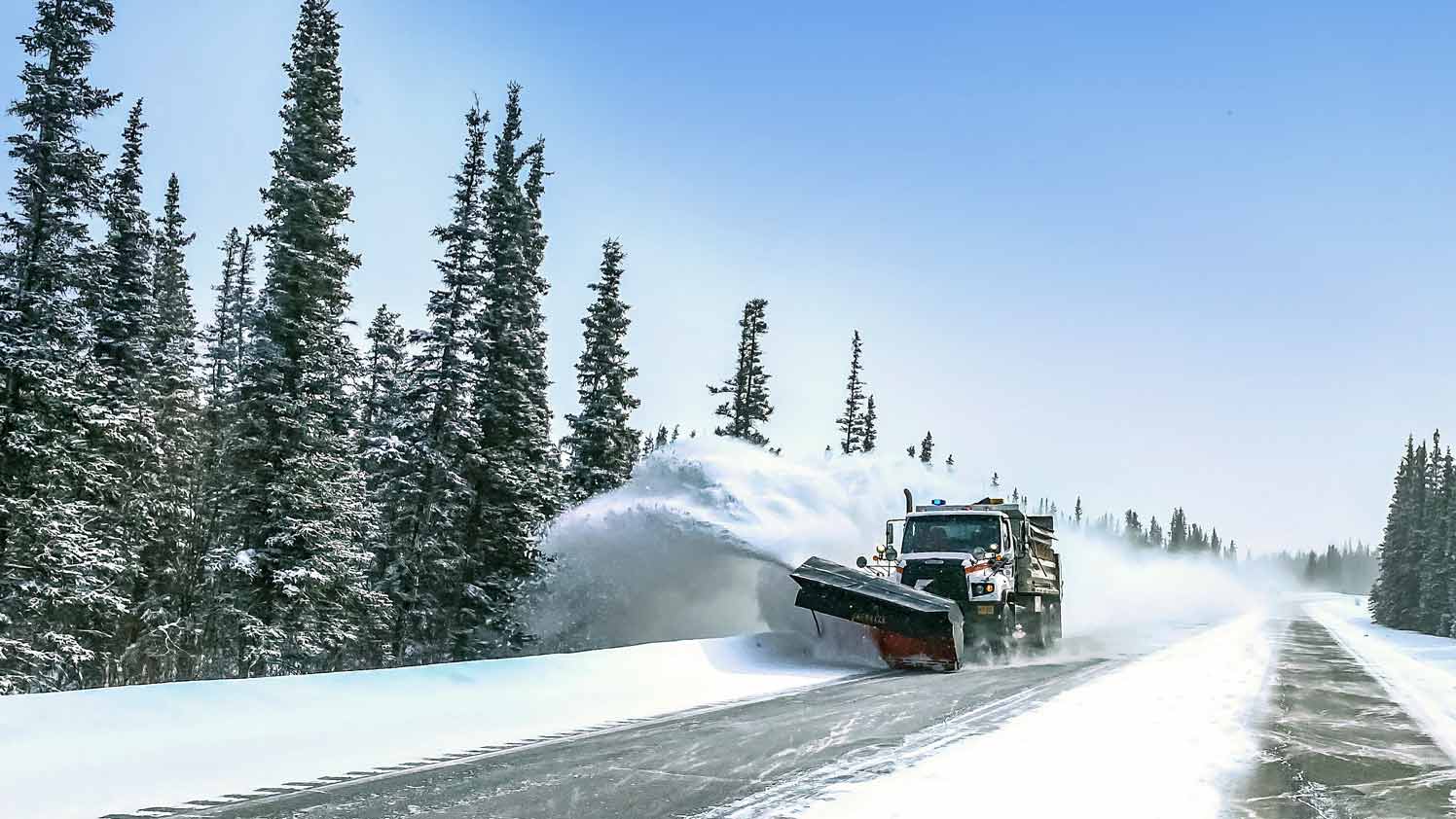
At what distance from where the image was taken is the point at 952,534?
19.5 m

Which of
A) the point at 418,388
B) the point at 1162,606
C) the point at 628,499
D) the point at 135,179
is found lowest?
the point at 1162,606

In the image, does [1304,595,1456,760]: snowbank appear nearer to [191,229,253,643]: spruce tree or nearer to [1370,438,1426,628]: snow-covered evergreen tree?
[191,229,253,643]: spruce tree

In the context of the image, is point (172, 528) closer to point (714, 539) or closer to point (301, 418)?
point (301, 418)

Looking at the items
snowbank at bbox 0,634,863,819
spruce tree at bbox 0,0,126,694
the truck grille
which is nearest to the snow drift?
the truck grille

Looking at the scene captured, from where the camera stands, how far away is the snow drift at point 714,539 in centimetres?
2044

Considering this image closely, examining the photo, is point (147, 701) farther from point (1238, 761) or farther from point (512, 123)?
point (512, 123)

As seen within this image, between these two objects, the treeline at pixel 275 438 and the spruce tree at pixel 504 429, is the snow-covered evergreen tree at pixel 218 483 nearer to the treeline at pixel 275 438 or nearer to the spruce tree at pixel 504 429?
the treeline at pixel 275 438

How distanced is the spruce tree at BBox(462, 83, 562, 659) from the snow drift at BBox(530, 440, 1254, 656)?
13.3ft

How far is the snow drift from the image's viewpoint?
67.1 feet

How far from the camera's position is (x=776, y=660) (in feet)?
53.2

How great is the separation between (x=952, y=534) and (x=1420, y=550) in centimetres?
6401

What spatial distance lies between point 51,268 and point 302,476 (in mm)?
7324

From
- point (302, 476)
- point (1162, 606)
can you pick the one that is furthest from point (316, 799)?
point (1162, 606)

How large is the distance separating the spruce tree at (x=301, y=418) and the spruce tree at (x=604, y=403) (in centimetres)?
1067
